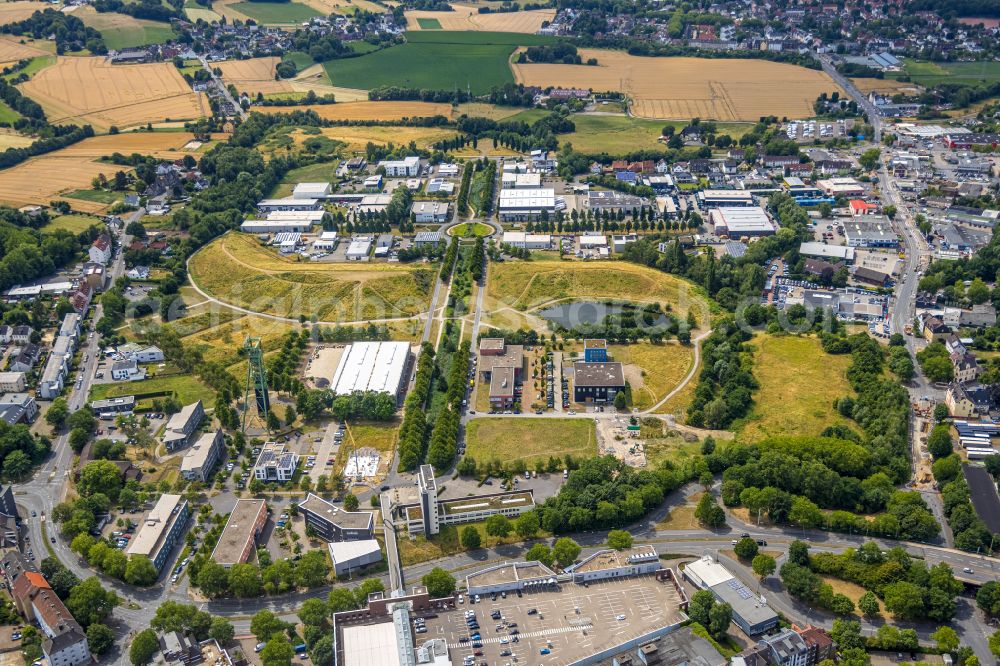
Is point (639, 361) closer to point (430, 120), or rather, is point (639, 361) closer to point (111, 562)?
point (111, 562)

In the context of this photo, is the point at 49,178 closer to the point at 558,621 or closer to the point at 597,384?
the point at 597,384

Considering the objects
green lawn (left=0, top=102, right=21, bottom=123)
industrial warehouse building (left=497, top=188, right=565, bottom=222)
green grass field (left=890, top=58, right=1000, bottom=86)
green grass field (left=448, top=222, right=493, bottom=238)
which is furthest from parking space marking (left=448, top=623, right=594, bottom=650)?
green grass field (left=890, top=58, right=1000, bottom=86)

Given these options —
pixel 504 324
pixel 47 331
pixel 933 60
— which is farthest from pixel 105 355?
pixel 933 60

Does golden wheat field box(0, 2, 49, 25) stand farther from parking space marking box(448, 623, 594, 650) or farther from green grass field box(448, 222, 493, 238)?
parking space marking box(448, 623, 594, 650)

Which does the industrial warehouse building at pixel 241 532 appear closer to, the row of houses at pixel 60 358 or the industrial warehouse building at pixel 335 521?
the industrial warehouse building at pixel 335 521

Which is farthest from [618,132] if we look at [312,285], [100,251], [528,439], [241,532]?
[241,532]

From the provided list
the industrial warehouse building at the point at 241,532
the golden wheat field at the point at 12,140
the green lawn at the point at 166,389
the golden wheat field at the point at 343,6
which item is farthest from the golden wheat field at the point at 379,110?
the industrial warehouse building at the point at 241,532
